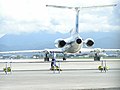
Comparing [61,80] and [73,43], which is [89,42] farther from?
[61,80]

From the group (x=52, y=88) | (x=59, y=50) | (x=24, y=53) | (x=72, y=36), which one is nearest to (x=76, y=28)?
(x=72, y=36)

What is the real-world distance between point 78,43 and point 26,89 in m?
20.5

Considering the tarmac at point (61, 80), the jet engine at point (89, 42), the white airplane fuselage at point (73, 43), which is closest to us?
the tarmac at point (61, 80)

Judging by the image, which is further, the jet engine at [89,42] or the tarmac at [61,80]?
the jet engine at [89,42]

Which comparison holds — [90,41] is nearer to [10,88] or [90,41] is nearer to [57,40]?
[57,40]

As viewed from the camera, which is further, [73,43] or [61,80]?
[73,43]

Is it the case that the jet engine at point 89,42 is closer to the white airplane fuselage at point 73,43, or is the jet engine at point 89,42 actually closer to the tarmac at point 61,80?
the white airplane fuselage at point 73,43

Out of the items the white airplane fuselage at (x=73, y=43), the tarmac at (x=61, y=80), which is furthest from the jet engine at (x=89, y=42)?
the tarmac at (x=61, y=80)

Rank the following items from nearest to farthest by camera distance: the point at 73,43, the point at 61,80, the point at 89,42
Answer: the point at 61,80, the point at 73,43, the point at 89,42

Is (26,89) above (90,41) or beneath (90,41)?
beneath

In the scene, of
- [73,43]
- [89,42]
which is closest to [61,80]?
[73,43]

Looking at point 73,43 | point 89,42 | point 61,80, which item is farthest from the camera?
point 89,42

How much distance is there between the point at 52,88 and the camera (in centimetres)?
1028

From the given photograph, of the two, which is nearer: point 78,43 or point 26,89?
point 26,89
